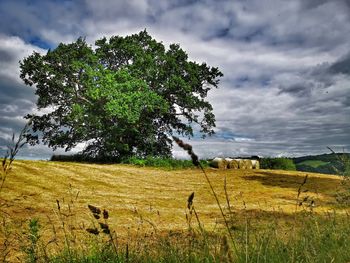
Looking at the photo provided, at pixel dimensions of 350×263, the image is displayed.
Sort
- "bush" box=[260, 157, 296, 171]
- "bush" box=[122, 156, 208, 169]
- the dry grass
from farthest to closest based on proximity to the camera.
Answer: "bush" box=[260, 157, 296, 171], "bush" box=[122, 156, 208, 169], the dry grass

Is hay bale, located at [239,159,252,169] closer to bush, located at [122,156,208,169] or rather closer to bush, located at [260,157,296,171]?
bush, located at [260,157,296,171]

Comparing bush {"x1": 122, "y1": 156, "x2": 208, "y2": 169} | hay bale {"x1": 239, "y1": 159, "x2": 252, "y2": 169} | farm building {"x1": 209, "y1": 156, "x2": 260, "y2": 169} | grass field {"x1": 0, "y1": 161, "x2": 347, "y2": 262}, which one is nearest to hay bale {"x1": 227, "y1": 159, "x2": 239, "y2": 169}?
farm building {"x1": 209, "y1": 156, "x2": 260, "y2": 169}

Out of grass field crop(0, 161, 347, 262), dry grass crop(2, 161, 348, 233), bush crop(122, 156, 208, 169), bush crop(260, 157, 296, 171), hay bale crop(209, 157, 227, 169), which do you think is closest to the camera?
grass field crop(0, 161, 347, 262)

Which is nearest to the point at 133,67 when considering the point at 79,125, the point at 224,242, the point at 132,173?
the point at 79,125

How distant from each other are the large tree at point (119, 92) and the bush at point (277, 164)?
186 inches

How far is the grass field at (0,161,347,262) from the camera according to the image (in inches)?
307

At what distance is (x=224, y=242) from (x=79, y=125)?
2374 cm

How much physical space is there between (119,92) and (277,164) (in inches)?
466

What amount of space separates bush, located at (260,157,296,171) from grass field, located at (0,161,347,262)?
669 cm

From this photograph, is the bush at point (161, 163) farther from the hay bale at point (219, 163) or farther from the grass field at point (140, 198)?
the grass field at point (140, 198)

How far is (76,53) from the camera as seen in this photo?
26.7 metres

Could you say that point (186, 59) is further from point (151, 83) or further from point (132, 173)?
point (132, 173)

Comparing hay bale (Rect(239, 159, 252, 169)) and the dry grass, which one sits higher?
hay bale (Rect(239, 159, 252, 169))

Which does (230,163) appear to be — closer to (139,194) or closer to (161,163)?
(161,163)
